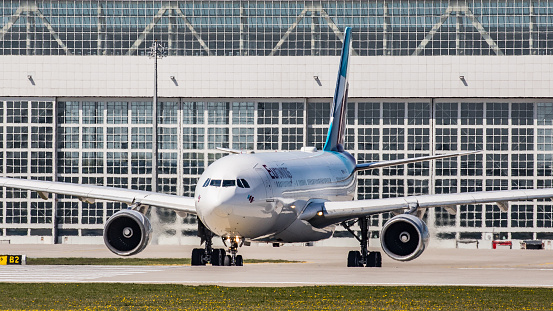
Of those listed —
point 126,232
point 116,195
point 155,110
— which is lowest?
point 126,232

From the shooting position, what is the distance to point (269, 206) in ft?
132

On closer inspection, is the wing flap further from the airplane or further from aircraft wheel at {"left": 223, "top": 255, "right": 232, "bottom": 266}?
aircraft wheel at {"left": 223, "top": 255, "right": 232, "bottom": 266}

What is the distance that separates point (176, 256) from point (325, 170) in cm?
973

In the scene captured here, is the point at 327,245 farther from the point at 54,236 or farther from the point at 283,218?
the point at 283,218

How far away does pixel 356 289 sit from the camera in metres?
31.4

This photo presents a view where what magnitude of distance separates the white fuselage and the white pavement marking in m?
4.23

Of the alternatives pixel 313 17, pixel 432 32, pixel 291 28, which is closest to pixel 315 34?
pixel 313 17

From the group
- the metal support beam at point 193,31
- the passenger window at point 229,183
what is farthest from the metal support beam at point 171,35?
the passenger window at point 229,183

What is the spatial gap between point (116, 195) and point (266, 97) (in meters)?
26.9

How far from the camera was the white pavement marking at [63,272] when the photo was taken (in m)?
36.0

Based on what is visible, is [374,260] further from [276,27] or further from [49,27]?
[49,27]

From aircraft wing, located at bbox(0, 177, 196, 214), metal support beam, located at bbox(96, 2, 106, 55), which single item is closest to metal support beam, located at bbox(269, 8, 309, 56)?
metal support beam, located at bbox(96, 2, 106, 55)

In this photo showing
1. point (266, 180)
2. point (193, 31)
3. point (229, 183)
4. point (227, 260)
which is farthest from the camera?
point (193, 31)

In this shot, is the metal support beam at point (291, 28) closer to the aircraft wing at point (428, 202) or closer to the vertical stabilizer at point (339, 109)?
the vertical stabilizer at point (339, 109)
